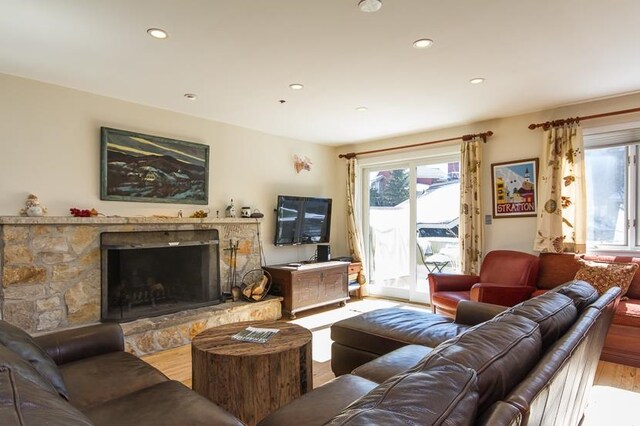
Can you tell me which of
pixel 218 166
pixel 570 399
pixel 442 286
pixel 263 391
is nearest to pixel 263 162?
pixel 218 166

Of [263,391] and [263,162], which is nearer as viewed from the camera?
[263,391]

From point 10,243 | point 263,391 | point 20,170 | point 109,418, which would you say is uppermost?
point 20,170

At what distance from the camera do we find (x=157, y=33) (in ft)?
7.82

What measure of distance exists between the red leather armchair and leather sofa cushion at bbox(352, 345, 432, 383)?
1733 millimetres

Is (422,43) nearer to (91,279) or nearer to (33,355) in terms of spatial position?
(33,355)

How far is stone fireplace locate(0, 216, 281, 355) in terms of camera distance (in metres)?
2.98

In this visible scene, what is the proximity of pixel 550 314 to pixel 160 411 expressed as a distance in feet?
5.08

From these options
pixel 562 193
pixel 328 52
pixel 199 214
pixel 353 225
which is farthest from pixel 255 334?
pixel 353 225

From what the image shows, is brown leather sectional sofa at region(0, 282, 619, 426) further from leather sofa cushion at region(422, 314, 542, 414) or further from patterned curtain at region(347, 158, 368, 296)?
patterned curtain at region(347, 158, 368, 296)

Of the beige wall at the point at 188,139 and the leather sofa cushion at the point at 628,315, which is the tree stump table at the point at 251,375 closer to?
the beige wall at the point at 188,139

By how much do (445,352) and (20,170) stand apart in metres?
3.67

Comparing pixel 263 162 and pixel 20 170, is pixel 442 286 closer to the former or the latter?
pixel 263 162

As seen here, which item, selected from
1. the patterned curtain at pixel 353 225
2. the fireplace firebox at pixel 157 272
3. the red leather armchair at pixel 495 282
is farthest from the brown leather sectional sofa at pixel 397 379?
the patterned curtain at pixel 353 225

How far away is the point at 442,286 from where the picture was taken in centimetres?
393
